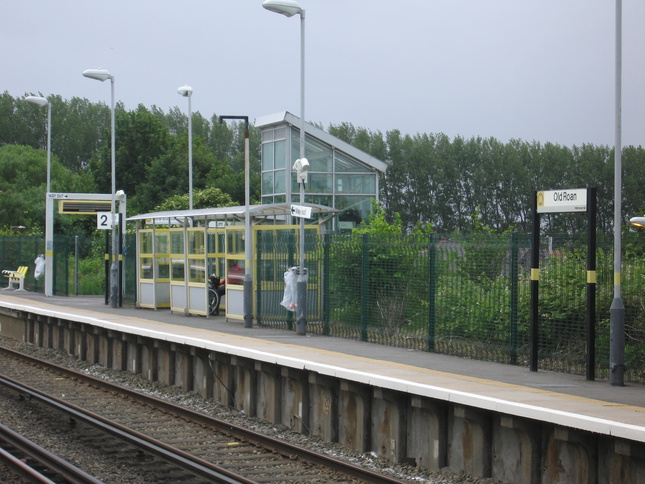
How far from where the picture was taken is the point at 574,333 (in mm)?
12469

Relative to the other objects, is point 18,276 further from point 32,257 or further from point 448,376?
point 448,376

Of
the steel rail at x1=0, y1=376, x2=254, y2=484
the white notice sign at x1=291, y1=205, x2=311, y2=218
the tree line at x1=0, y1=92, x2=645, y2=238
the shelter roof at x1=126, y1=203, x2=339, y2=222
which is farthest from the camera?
the tree line at x1=0, y1=92, x2=645, y2=238

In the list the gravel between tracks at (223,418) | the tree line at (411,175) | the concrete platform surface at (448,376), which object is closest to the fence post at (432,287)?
the concrete platform surface at (448,376)

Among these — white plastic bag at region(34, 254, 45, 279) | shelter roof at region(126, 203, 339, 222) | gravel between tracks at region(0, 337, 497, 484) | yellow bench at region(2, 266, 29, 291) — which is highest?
Answer: shelter roof at region(126, 203, 339, 222)

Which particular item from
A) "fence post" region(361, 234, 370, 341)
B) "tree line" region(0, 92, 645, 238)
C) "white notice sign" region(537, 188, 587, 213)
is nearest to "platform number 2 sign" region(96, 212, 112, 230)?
"fence post" region(361, 234, 370, 341)

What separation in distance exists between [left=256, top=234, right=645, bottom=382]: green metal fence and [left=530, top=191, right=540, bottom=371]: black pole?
0.39 m

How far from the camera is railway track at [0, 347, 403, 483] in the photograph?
9.35 metres

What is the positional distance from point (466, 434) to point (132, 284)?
1860cm

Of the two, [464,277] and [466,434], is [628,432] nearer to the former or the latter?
[466,434]

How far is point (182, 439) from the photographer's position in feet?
36.9

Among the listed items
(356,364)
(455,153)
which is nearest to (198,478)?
(356,364)

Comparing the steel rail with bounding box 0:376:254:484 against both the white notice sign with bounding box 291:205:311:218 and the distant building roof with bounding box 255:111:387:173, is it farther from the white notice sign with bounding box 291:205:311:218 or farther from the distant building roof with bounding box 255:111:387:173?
the distant building roof with bounding box 255:111:387:173

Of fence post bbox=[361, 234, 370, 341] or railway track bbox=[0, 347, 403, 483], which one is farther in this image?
fence post bbox=[361, 234, 370, 341]

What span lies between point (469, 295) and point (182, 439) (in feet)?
17.4
